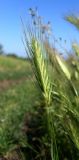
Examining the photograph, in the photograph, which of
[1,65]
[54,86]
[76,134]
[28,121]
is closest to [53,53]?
[54,86]

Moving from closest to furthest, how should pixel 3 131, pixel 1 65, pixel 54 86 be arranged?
pixel 54 86
pixel 3 131
pixel 1 65

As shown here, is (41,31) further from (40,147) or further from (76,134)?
(40,147)

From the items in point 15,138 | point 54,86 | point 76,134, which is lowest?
point 15,138

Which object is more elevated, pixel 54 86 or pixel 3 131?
pixel 54 86

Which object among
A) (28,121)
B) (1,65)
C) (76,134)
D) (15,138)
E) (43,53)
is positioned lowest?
(1,65)

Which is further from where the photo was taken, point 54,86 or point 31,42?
point 54,86

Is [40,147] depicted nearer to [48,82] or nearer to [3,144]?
[3,144]

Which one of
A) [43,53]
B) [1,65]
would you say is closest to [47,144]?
[43,53]

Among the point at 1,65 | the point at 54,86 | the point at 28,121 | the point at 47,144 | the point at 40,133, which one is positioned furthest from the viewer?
the point at 1,65

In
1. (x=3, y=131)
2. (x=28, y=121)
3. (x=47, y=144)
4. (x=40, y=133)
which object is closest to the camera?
(x=47, y=144)
